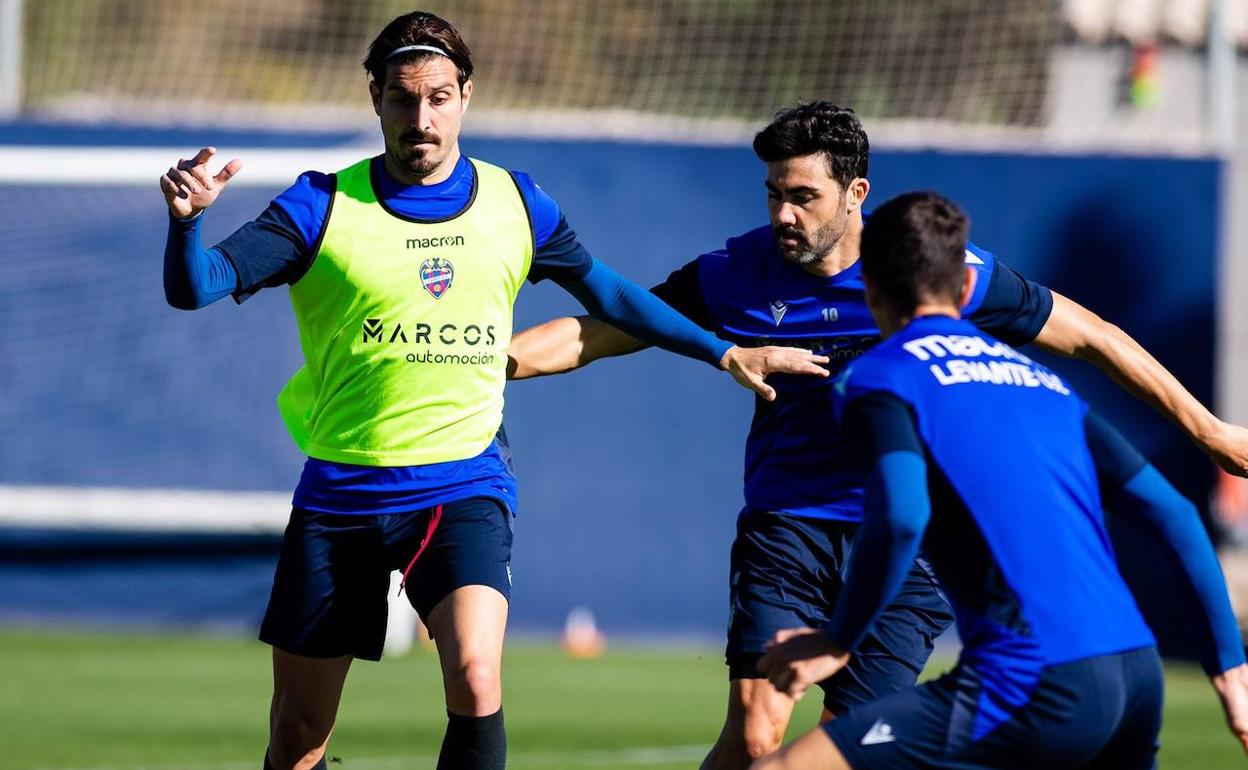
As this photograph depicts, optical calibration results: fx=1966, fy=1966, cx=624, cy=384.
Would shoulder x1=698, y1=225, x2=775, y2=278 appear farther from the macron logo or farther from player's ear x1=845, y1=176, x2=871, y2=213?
the macron logo

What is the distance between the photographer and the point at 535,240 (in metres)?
5.93

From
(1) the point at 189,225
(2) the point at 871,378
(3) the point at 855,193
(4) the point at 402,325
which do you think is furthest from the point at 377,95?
(2) the point at 871,378

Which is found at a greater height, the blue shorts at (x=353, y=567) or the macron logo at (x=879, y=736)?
the macron logo at (x=879, y=736)

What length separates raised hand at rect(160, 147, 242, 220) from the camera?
5.20 meters

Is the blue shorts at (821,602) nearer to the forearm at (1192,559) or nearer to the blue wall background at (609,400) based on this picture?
the forearm at (1192,559)

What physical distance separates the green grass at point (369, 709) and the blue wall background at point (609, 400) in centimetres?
55

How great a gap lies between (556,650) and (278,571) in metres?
9.21

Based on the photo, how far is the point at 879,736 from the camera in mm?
4039

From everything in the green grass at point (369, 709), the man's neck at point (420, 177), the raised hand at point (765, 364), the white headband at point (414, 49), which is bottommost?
the green grass at point (369, 709)

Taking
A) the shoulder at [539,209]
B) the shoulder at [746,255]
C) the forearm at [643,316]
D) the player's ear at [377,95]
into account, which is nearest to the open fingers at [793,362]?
the forearm at [643,316]

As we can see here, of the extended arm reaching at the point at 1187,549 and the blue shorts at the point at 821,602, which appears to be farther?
the blue shorts at the point at 821,602

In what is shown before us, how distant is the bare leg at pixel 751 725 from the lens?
18.7ft

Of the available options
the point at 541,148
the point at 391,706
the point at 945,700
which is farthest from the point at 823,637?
the point at 541,148

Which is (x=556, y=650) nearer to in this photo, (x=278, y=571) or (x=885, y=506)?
(x=278, y=571)
